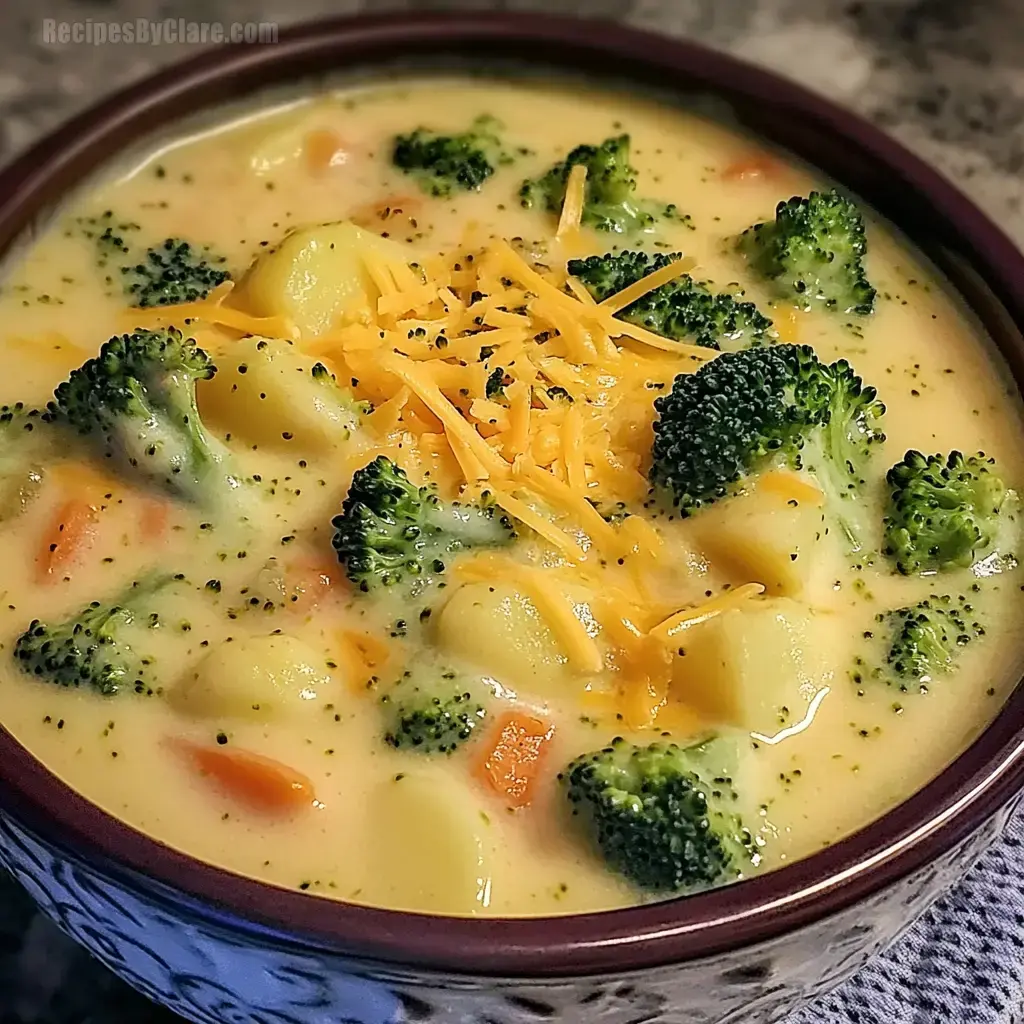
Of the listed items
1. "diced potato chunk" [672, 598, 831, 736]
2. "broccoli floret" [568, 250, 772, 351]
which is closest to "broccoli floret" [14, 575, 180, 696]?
"diced potato chunk" [672, 598, 831, 736]

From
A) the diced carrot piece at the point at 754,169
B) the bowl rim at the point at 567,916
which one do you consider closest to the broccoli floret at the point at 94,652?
the bowl rim at the point at 567,916

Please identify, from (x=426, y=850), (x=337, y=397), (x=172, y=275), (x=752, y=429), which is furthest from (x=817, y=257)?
(x=426, y=850)

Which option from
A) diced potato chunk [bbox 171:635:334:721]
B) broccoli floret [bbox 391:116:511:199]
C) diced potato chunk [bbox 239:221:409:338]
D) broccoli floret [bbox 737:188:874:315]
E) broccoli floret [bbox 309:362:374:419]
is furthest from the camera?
broccoli floret [bbox 391:116:511:199]

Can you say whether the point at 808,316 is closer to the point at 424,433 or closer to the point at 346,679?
the point at 424,433

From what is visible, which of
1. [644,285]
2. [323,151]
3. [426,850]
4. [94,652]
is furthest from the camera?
[323,151]

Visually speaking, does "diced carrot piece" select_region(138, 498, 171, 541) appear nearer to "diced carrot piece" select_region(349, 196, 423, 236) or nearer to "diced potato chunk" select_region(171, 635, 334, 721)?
"diced potato chunk" select_region(171, 635, 334, 721)

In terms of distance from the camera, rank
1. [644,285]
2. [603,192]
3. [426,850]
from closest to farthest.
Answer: [426,850] → [644,285] → [603,192]

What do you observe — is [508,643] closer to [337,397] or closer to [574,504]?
[574,504]

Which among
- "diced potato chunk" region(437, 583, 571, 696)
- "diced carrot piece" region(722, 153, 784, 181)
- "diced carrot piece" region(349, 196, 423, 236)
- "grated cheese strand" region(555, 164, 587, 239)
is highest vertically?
"diced carrot piece" region(722, 153, 784, 181)
